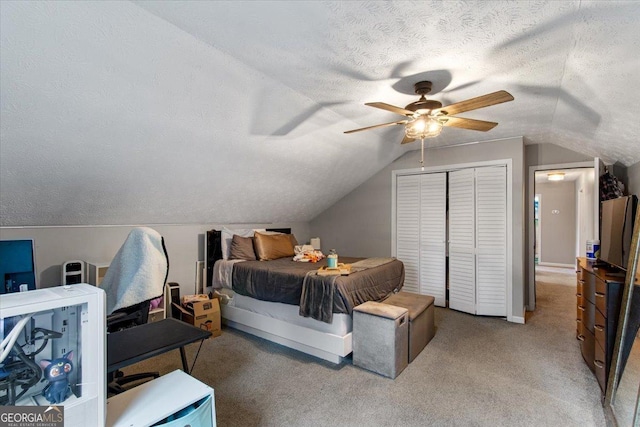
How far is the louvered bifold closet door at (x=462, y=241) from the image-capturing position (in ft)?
14.3

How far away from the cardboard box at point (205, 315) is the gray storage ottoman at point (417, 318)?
1.93 m

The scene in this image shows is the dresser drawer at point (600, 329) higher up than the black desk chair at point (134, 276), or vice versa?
the black desk chair at point (134, 276)

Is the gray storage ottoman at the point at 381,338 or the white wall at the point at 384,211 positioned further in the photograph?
the white wall at the point at 384,211

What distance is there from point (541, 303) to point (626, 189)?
222cm

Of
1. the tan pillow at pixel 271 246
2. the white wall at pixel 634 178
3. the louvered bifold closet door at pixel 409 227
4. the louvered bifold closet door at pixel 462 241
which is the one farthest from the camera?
the louvered bifold closet door at pixel 409 227

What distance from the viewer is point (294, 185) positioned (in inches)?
173

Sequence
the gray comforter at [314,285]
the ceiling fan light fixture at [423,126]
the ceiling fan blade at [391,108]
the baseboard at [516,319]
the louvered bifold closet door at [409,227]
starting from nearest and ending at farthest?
the ceiling fan blade at [391,108] < the ceiling fan light fixture at [423,126] < the gray comforter at [314,285] < the baseboard at [516,319] < the louvered bifold closet door at [409,227]

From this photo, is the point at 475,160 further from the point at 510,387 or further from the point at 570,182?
the point at 570,182

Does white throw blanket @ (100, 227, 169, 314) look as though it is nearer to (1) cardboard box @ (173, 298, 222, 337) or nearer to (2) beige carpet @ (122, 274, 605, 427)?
(2) beige carpet @ (122, 274, 605, 427)

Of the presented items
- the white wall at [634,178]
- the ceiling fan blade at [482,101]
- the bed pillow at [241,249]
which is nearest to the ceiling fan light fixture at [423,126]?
the ceiling fan blade at [482,101]

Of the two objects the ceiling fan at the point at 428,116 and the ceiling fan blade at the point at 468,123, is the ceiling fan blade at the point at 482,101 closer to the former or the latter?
the ceiling fan at the point at 428,116
